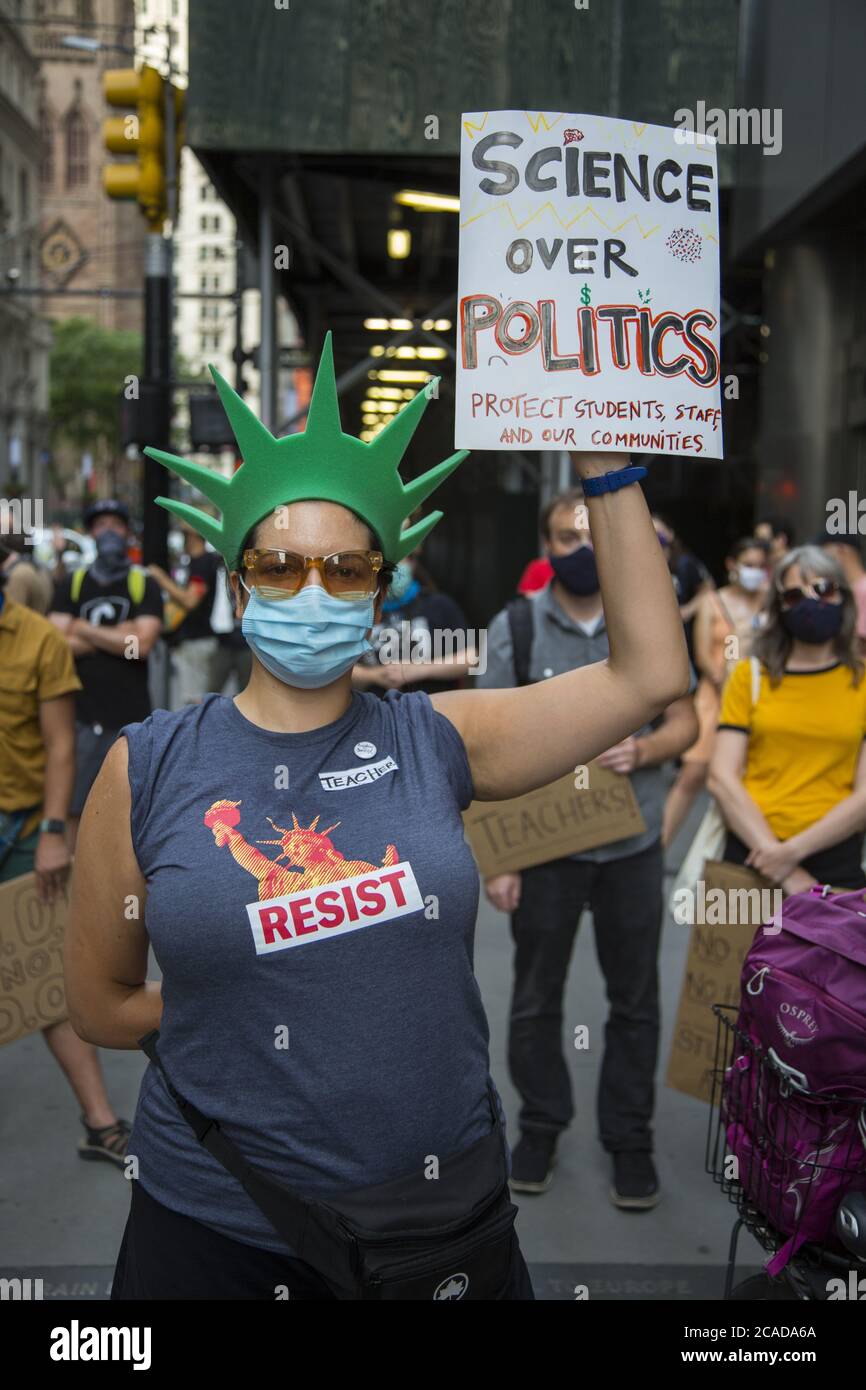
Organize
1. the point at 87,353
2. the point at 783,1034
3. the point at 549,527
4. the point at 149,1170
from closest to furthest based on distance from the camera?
the point at 149,1170 → the point at 783,1034 → the point at 549,527 → the point at 87,353

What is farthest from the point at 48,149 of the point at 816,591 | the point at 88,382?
the point at 816,591

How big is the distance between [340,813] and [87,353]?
83169 millimetres

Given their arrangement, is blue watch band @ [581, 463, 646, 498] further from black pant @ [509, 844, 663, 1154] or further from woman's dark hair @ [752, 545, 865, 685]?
black pant @ [509, 844, 663, 1154]

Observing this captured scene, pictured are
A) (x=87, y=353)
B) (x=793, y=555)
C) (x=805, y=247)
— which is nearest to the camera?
(x=793, y=555)

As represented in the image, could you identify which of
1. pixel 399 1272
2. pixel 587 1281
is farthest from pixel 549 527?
pixel 399 1272

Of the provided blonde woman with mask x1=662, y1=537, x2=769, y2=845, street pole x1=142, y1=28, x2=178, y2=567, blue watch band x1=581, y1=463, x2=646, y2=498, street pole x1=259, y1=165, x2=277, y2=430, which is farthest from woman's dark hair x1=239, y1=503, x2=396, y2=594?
street pole x1=259, y1=165, x2=277, y2=430

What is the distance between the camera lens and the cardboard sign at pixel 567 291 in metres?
2.26

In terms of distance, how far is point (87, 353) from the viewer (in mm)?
80500

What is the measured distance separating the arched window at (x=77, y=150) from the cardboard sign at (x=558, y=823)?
105579 mm

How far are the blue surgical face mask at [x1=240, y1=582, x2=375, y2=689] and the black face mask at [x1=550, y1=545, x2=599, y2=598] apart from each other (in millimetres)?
2345

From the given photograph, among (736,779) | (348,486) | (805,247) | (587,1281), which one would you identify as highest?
(805,247)

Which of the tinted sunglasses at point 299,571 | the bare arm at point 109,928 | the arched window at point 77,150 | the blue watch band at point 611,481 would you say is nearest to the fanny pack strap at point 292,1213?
the bare arm at point 109,928

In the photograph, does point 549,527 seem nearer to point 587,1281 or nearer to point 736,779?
point 736,779

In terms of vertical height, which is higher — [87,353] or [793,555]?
[87,353]
